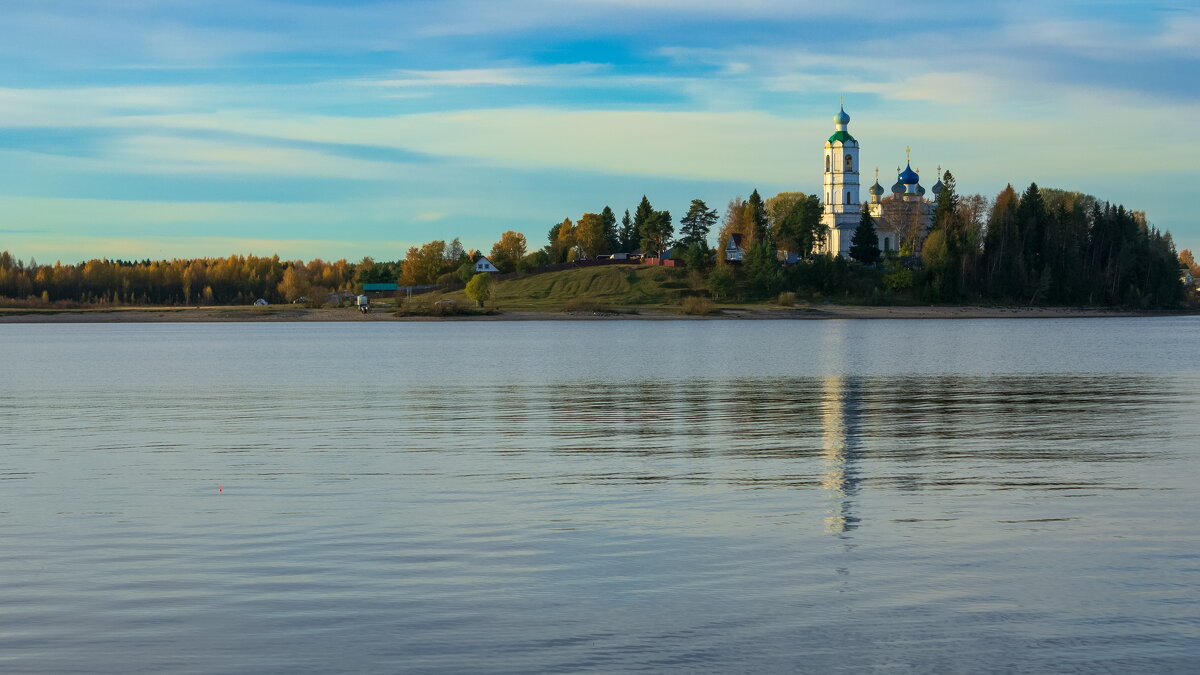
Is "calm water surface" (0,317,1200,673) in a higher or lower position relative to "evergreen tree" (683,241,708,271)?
lower

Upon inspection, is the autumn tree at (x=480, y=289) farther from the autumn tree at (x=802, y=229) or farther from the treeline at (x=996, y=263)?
the autumn tree at (x=802, y=229)

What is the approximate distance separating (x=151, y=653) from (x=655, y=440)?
56.6 feet

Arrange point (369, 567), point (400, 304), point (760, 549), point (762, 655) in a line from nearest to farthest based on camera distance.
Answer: point (762, 655)
point (369, 567)
point (760, 549)
point (400, 304)

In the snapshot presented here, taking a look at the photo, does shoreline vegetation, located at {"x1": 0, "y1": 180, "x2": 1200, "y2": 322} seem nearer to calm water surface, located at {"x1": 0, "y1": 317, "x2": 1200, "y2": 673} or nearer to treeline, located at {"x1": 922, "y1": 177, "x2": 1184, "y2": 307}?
treeline, located at {"x1": 922, "y1": 177, "x2": 1184, "y2": 307}

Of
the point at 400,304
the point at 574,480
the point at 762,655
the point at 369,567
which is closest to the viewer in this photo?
the point at 762,655

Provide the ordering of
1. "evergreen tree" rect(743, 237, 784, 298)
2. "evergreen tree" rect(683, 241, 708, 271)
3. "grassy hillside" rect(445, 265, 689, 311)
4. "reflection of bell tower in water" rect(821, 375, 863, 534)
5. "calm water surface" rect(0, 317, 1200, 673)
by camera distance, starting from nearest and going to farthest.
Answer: "calm water surface" rect(0, 317, 1200, 673), "reflection of bell tower in water" rect(821, 375, 863, 534), "evergreen tree" rect(743, 237, 784, 298), "evergreen tree" rect(683, 241, 708, 271), "grassy hillside" rect(445, 265, 689, 311)

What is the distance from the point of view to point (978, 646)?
1085 centimetres

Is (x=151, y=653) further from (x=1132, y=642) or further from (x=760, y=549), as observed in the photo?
(x=1132, y=642)

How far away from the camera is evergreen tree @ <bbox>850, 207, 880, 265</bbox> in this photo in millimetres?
179625

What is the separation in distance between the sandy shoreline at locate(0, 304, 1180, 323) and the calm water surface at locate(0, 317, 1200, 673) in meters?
134

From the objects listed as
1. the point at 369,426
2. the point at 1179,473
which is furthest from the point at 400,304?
the point at 1179,473

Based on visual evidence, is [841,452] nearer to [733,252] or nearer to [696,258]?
[696,258]

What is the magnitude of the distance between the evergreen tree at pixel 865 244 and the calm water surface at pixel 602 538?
14568 centimetres

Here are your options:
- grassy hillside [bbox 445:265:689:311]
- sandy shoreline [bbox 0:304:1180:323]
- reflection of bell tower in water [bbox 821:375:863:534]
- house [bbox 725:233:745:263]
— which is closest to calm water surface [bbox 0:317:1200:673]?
reflection of bell tower in water [bbox 821:375:863:534]
